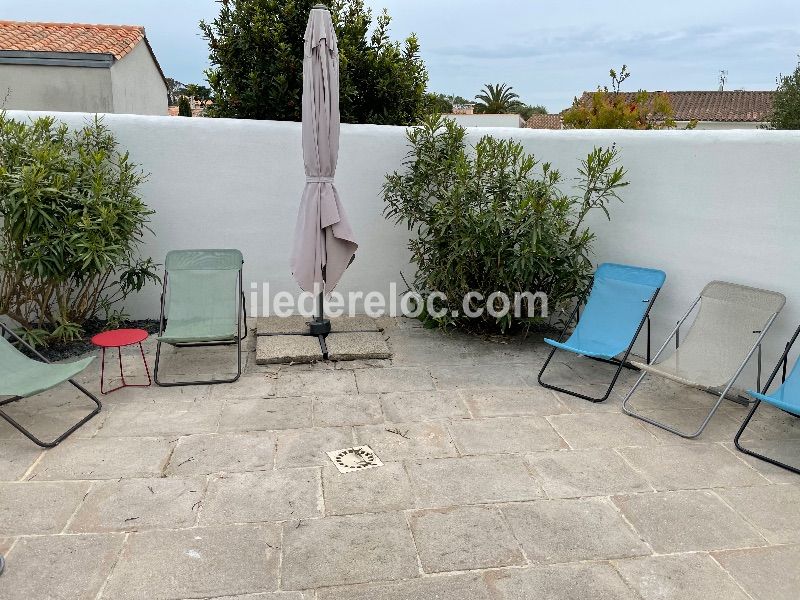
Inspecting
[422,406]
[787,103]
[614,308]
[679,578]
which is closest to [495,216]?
[614,308]

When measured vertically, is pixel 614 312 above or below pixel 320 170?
below

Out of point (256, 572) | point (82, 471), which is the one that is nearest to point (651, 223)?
point (256, 572)

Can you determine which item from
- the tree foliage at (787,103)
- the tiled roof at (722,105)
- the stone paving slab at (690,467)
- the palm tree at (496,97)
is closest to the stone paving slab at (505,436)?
the stone paving slab at (690,467)

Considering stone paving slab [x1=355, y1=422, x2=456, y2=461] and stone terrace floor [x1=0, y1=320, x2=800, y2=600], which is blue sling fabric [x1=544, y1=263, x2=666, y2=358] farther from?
stone paving slab [x1=355, y1=422, x2=456, y2=461]

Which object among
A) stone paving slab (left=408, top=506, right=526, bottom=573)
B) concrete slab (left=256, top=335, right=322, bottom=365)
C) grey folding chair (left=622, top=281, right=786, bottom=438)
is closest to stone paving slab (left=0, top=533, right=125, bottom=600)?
stone paving slab (left=408, top=506, right=526, bottom=573)

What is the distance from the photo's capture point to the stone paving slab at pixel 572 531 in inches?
104

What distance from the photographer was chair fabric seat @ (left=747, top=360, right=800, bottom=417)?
3.41 meters

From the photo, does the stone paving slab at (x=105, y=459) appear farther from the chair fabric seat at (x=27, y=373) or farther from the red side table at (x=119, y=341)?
the red side table at (x=119, y=341)

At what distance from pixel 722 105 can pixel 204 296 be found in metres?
46.0

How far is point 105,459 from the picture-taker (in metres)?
3.36

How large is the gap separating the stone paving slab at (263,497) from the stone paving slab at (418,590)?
1.80ft

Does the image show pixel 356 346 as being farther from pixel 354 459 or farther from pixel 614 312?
pixel 614 312

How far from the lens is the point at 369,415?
4039mm

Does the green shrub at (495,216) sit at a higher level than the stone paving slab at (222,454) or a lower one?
higher
